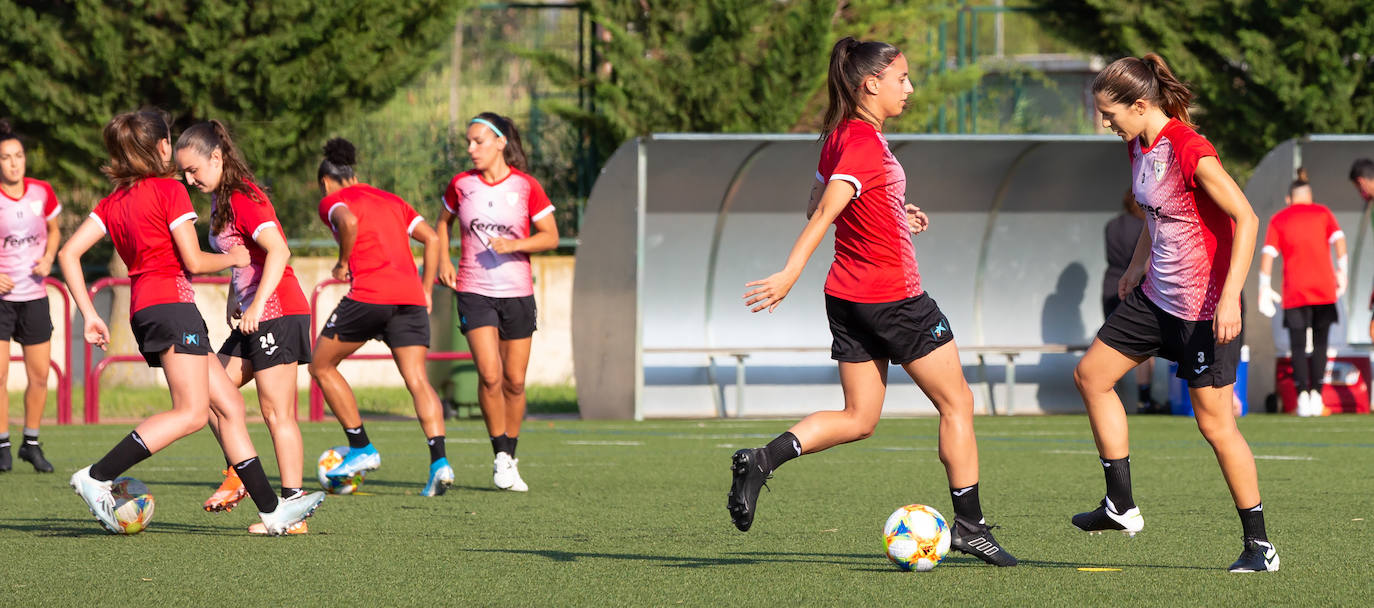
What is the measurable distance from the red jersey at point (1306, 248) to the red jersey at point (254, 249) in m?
9.06

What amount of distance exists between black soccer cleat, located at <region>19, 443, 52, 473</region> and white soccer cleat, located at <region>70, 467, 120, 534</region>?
3.40 meters

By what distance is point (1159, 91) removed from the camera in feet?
17.4

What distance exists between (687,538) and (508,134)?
3.04 metres

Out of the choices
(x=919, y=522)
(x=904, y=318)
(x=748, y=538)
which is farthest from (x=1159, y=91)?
(x=748, y=538)

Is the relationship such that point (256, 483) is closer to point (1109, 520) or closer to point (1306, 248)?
point (1109, 520)

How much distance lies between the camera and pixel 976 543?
527cm

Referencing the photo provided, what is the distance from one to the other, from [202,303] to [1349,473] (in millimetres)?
11536

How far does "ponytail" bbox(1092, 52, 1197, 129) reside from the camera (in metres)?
5.25

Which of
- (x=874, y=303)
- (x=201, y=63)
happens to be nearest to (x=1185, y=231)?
(x=874, y=303)

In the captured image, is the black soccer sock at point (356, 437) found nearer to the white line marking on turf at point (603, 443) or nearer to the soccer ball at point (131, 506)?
the soccer ball at point (131, 506)

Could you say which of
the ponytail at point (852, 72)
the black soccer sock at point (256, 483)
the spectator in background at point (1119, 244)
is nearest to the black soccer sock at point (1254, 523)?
the ponytail at point (852, 72)

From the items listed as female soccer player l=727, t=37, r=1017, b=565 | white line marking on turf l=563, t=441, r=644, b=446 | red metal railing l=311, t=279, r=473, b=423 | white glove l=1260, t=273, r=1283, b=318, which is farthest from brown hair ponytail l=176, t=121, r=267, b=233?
white glove l=1260, t=273, r=1283, b=318

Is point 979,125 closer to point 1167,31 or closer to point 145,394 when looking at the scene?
point 1167,31

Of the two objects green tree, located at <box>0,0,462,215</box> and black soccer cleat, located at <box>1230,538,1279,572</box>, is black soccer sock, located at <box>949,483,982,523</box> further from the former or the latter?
green tree, located at <box>0,0,462,215</box>
